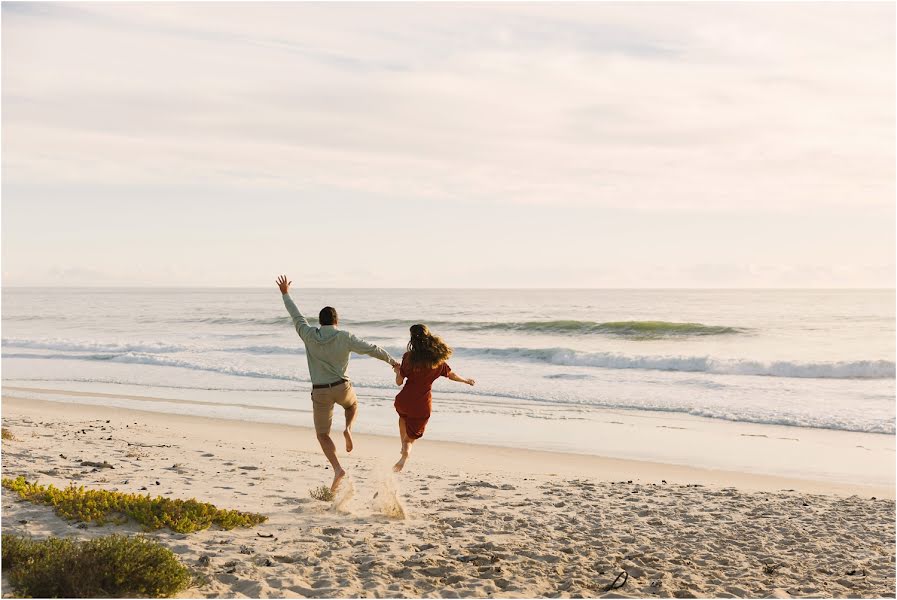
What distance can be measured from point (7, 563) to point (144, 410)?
12.7m

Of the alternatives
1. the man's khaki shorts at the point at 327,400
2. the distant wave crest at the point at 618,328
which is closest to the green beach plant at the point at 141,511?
the man's khaki shorts at the point at 327,400

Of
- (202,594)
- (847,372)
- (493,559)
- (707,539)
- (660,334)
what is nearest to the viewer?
(202,594)

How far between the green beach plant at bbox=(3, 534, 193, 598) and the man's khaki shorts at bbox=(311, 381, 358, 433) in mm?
2795

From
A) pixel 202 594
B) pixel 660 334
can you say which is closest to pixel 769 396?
pixel 202 594

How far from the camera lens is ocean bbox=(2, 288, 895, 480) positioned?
17.6 m

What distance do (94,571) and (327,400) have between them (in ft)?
10.8

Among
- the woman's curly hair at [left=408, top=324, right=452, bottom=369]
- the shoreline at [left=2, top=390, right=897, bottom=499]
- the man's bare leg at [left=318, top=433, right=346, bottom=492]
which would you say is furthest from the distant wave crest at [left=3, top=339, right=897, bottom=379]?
the woman's curly hair at [left=408, top=324, right=452, bottom=369]

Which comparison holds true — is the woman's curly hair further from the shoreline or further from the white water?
the white water

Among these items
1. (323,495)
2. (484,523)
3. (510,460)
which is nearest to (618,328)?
(510,460)

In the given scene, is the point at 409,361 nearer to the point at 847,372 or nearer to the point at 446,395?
the point at 446,395

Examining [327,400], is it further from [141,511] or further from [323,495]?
[141,511]

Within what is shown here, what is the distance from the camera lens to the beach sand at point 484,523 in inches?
256

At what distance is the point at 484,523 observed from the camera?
8273 mm

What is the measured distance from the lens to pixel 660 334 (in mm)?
43031
